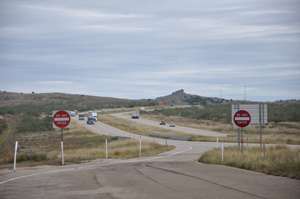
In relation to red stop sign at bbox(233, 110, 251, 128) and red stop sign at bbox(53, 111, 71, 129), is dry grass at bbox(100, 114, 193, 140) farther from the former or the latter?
red stop sign at bbox(233, 110, 251, 128)

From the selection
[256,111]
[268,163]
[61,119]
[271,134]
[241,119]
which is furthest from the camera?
[271,134]

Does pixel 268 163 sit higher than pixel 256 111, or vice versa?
pixel 256 111

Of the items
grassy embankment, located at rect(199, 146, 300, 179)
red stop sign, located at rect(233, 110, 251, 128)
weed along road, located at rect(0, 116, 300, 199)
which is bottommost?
weed along road, located at rect(0, 116, 300, 199)

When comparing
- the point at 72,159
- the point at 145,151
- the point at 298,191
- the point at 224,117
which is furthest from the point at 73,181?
the point at 224,117

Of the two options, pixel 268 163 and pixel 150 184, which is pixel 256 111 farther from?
pixel 150 184

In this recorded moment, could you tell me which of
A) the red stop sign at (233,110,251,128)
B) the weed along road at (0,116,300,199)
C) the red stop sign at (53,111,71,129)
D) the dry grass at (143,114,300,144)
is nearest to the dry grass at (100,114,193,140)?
the dry grass at (143,114,300,144)

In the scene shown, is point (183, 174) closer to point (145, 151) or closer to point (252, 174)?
point (252, 174)

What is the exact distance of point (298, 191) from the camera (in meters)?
14.9

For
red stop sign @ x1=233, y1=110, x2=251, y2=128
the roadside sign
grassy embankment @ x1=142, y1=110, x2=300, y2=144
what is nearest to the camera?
red stop sign @ x1=233, y1=110, x2=251, y2=128

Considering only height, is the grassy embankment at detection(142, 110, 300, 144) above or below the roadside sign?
below

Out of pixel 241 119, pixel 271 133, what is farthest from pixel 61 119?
pixel 271 133

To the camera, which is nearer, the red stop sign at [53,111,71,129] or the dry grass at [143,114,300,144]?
the red stop sign at [53,111,71,129]

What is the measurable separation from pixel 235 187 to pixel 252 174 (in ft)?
13.7

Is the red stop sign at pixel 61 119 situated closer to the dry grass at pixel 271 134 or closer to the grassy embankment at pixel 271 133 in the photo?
the dry grass at pixel 271 134
